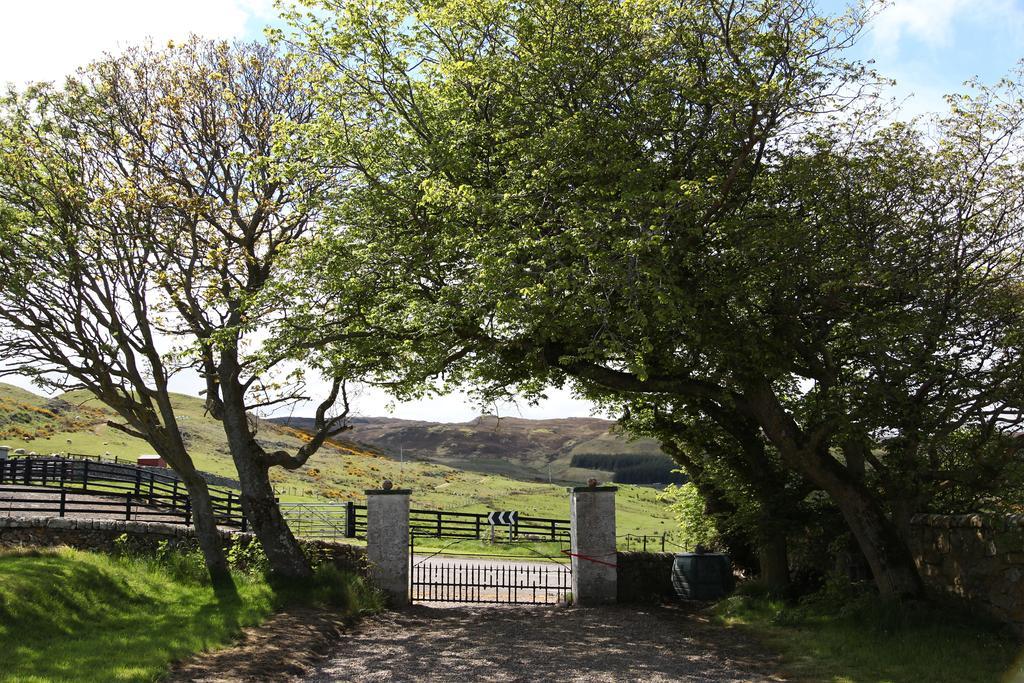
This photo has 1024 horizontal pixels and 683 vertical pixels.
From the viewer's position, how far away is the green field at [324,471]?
50.9 m

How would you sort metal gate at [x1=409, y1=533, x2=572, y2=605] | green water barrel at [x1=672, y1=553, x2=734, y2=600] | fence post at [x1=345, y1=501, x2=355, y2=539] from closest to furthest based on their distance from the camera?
metal gate at [x1=409, y1=533, x2=572, y2=605]
green water barrel at [x1=672, y1=553, x2=734, y2=600]
fence post at [x1=345, y1=501, x2=355, y2=539]

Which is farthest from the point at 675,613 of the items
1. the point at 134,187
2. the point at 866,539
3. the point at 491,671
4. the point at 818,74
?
the point at 134,187

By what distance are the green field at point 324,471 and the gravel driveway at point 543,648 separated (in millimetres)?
29189

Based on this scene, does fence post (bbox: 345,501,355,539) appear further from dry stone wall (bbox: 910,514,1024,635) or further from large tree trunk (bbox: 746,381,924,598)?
dry stone wall (bbox: 910,514,1024,635)

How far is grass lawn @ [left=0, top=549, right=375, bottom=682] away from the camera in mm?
9891

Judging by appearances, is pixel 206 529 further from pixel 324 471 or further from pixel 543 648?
pixel 324 471

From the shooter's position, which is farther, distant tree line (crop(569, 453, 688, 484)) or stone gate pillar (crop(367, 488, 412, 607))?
distant tree line (crop(569, 453, 688, 484))

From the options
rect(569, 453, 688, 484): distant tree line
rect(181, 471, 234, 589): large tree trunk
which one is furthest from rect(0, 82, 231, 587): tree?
rect(569, 453, 688, 484): distant tree line

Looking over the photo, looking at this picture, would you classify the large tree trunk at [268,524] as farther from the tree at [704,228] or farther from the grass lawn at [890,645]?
the grass lawn at [890,645]

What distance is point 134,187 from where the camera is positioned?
54.4ft

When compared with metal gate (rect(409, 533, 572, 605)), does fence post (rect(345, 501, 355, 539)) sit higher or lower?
higher

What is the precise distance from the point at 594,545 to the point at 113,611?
361 inches

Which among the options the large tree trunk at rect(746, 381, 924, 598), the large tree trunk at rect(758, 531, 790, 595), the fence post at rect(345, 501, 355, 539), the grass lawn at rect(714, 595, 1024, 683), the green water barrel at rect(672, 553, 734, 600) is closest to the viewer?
the grass lawn at rect(714, 595, 1024, 683)

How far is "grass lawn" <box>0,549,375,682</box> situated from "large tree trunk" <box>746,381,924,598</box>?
829 centimetres
